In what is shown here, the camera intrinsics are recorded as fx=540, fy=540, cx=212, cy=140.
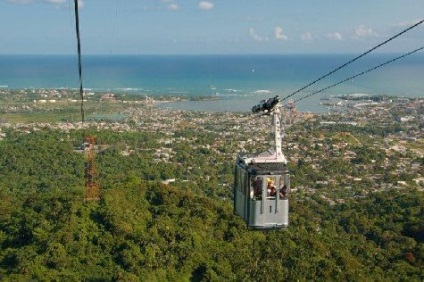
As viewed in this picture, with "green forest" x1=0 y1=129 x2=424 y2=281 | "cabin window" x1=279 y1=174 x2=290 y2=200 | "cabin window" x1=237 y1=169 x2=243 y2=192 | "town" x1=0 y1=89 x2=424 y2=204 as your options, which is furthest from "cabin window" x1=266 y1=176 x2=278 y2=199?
"town" x1=0 y1=89 x2=424 y2=204

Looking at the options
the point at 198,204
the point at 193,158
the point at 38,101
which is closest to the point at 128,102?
the point at 38,101

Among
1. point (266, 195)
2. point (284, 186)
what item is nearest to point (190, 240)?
point (266, 195)

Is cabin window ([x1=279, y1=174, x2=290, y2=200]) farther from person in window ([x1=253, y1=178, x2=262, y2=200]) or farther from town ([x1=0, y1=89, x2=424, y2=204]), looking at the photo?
town ([x1=0, y1=89, x2=424, y2=204])

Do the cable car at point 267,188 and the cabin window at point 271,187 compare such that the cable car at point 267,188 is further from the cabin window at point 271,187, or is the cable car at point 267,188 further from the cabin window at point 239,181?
the cabin window at point 239,181

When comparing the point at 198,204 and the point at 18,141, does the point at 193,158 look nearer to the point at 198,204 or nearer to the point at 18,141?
the point at 18,141

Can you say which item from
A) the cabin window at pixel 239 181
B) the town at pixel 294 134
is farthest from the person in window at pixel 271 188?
the town at pixel 294 134

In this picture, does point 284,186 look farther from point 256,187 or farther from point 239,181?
point 239,181
